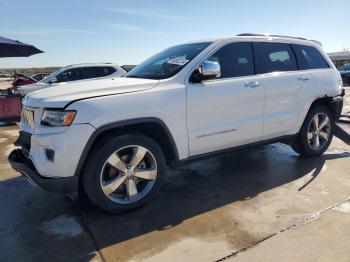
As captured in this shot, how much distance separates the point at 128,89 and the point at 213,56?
48.0 inches

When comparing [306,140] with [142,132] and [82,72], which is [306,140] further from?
[82,72]

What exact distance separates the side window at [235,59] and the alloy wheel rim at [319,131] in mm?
1517

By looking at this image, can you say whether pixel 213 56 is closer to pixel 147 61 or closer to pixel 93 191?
pixel 147 61

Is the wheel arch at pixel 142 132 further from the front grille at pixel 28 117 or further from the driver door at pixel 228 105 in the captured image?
the front grille at pixel 28 117

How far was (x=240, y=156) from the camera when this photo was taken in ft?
19.1

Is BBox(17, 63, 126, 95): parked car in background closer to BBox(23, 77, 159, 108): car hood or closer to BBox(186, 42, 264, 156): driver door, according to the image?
BBox(186, 42, 264, 156): driver door

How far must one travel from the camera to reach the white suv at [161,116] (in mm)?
3350

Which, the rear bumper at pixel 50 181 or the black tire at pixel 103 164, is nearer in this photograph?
the rear bumper at pixel 50 181

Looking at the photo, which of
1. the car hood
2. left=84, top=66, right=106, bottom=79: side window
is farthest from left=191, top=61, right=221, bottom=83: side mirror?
left=84, top=66, right=106, bottom=79: side window

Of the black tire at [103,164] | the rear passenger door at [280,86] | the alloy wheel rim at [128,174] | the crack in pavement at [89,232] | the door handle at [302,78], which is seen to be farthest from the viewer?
the door handle at [302,78]

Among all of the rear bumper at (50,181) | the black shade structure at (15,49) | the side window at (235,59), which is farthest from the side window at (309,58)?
the black shade structure at (15,49)

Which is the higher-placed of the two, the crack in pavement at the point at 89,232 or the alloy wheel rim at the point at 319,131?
the alloy wheel rim at the point at 319,131

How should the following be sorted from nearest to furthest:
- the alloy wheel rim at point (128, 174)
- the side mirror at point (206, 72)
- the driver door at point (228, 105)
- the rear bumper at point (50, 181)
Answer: the rear bumper at point (50, 181)
the alloy wheel rim at point (128, 174)
the side mirror at point (206, 72)
the driver door at point (228, 105)

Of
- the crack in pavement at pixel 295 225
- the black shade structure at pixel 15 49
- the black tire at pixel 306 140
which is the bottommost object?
the crack in pavement at pixel 295 225
